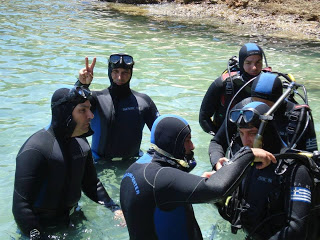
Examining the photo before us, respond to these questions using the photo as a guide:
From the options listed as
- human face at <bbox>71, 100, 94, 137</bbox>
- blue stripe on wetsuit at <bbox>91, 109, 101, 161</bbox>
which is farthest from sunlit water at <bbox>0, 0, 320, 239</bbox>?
human face at <bbox>71, 100, 94, 137</bbox>

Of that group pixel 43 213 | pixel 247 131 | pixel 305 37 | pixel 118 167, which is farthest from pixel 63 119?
pixel 305 37

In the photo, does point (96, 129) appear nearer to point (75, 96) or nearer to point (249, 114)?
point (75, 96)

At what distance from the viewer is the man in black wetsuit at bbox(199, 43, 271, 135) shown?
4.71 meters

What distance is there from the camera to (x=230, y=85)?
471 cm

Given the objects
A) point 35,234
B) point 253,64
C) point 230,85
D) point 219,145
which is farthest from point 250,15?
point 35,234

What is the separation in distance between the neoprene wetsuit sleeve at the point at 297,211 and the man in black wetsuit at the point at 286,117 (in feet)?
1.61

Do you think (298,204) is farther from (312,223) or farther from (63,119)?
(63,119)

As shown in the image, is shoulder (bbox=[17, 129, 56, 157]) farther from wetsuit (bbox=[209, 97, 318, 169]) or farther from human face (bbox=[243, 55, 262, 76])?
human face (bbox=[243, 55, 262, 76])

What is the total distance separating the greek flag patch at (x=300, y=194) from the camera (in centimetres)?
274

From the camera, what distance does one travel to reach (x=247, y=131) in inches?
119

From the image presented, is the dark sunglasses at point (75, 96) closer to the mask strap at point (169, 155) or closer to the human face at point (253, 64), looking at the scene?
the mask strap at point (169, 155)

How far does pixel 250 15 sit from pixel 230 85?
1262cm

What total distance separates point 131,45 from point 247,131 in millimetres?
9318

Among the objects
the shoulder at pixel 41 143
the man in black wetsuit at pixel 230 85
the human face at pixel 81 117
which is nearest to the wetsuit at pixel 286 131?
the man in black wetsuit at pixel 230 85
